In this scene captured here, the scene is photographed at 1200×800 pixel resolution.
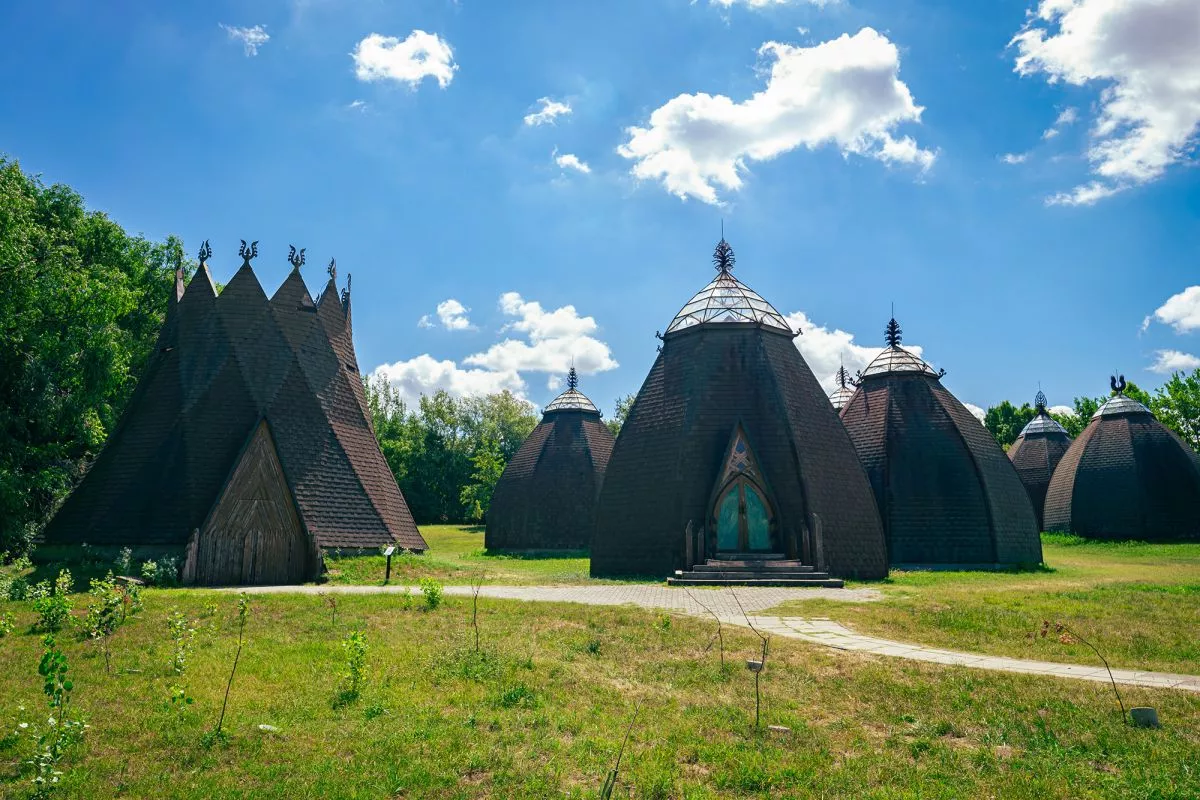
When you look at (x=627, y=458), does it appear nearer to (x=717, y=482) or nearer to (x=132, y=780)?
(x=717, y=482)

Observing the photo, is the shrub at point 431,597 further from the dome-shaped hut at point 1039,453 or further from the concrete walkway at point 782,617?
the dome-shaped hut at point 1039,453

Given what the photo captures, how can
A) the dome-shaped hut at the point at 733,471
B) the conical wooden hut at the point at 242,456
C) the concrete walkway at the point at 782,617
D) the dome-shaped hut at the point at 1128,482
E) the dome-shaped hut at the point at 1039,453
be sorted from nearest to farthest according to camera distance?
the concrete walkway at the point at 782,617 → the conical wooden hut at the point at 242,456 → the dome-shaped hut at the point at 733,471 → the dome-shaped hut at the point at 1128,482 → the dome-shaped hut at the point at 1039,453

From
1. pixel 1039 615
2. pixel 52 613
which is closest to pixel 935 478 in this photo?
pixel 1039 615

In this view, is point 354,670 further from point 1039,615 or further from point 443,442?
point 443,442

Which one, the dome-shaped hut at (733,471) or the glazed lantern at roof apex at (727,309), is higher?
the glazed lantern at roof apex at (727,309)

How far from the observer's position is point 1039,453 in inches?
1809

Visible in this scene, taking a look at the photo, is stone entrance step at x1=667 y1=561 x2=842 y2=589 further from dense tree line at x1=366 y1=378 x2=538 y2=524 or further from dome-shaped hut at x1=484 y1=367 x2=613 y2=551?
dense tree line at x1=366 y1=378 x2=538 y2=524

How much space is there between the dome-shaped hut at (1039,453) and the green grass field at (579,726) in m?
41.6

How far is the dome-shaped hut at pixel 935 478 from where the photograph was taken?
26.4 meters

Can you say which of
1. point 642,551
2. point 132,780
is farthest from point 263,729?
point 642,551

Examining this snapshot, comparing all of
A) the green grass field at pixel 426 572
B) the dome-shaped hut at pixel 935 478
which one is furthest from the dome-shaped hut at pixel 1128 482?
the green grass field at pixel 426 572

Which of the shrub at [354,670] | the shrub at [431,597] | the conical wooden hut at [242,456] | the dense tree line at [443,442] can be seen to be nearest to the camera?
the shrub at [354,670]

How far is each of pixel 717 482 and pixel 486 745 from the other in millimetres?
15706

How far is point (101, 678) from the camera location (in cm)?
870
